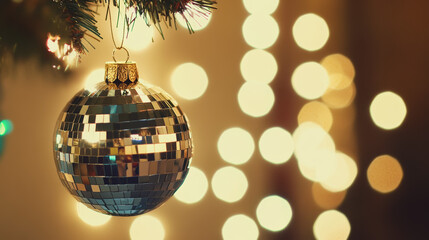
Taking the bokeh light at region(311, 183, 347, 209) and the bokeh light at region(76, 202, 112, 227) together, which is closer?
the bokeh light at region(76, 202, 112, 227)

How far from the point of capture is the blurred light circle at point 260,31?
1.34 metres

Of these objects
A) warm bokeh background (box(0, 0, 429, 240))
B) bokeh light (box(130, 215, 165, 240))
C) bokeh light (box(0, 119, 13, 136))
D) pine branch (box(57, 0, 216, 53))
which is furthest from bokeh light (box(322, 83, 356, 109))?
bokeh light (box(0, 119, 13, 136))

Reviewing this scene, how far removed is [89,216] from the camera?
4.18 feet

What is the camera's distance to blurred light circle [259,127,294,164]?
4.47 feet

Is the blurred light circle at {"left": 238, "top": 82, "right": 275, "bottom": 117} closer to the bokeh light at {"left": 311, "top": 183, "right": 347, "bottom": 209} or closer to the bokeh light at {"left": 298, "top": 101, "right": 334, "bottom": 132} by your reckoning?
the bokeh light at {"left": 298, "top": 101, "right": 334, "bottom": 132}

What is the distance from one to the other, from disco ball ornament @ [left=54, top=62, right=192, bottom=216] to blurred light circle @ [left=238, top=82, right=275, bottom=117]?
65 centimetres

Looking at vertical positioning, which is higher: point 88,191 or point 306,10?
point 306,10

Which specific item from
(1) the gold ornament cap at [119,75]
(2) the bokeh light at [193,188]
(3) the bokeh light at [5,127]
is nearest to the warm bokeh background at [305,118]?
(2) the bokeh light at [193,188]

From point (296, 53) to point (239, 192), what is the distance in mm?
347

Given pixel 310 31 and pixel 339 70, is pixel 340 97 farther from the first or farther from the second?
pixel 310 31

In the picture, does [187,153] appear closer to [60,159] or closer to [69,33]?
[60,159]

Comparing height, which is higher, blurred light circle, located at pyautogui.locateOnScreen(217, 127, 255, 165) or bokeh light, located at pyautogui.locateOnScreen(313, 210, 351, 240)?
blurred light circle, located at pyautogui.locateOnScreen(217, 127, 255, 165)

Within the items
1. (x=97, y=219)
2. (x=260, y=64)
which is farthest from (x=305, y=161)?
(x=97, y=219)

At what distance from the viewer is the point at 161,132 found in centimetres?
66
